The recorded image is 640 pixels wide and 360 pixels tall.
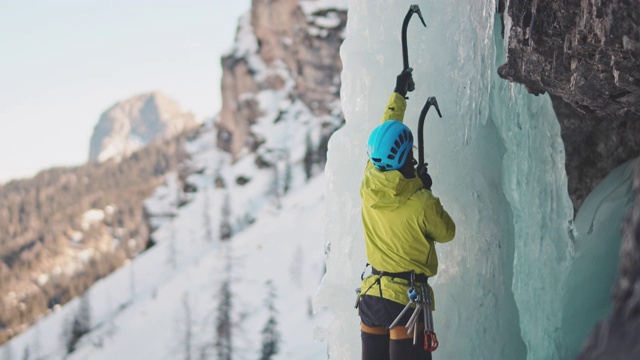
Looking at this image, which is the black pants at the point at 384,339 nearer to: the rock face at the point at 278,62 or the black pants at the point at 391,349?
the black pants at the point at 391,349

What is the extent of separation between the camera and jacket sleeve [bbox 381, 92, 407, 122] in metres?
3.65

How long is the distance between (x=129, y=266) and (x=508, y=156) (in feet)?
179

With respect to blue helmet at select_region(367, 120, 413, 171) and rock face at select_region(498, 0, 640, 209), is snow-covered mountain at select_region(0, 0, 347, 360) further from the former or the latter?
blue helmet at select_region(367, 120, 413, 171)

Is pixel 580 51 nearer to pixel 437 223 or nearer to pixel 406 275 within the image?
pixel 437 223

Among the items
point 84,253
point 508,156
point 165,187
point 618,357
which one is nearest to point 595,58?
point 508,156

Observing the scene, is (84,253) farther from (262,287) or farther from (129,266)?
(262,287)

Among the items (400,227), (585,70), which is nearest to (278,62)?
(585,70)

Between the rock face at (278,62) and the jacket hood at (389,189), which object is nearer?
the jacket hood at (389,189)

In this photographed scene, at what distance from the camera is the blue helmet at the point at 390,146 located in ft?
10.5

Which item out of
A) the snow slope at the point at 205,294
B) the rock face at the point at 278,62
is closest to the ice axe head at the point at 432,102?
the snow slope at the point at 205,294

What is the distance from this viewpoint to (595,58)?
10.4 feet

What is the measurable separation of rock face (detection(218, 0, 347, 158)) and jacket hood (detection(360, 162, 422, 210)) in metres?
53.2

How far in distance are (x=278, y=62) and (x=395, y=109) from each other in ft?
204

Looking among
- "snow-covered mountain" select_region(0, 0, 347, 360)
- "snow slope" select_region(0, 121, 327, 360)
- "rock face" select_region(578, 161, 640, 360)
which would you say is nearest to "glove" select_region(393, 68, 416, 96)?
"rock face" select_region(578, 161, 640, 360)
